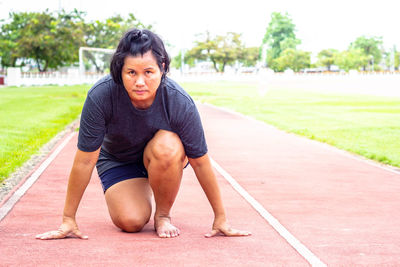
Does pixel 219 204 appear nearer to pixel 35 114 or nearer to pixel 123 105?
pixel 123 105

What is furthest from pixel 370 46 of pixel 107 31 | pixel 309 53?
pixel 107 31

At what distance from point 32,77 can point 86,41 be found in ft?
31.0

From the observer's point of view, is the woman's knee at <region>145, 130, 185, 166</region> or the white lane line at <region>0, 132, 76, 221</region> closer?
the woman's knee at <region>145, 130, 185, 166</region>

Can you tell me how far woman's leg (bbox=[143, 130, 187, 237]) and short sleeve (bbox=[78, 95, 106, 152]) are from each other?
1.48 feet

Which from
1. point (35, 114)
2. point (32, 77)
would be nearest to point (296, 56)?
point (32, 77)

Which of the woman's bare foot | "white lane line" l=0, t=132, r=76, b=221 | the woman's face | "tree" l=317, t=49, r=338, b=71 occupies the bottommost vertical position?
"tree" l=317, t=49, r=338, b=71

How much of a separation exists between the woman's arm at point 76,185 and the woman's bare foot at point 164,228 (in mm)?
602

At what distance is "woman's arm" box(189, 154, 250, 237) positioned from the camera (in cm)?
495

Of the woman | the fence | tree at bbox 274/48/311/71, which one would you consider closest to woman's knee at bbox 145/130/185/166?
the woman

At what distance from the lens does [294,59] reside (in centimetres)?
12112

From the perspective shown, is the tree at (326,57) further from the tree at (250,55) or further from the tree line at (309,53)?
the tree at (250,55)

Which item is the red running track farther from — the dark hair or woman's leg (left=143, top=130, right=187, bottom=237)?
the dark hair

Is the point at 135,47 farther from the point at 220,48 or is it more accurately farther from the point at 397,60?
the point at 397,60

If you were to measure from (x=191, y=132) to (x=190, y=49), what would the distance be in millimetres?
110825
